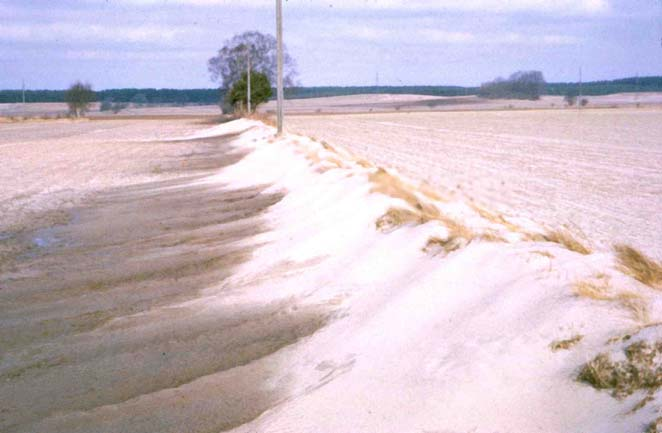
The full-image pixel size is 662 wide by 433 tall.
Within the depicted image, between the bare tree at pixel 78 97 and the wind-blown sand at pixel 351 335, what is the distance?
435 feet

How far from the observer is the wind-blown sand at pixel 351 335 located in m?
4.89

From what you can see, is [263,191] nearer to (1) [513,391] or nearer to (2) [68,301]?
(2) [68,301]

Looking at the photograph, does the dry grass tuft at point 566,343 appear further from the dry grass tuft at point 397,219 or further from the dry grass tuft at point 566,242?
the dry grass tuft at point 397,219

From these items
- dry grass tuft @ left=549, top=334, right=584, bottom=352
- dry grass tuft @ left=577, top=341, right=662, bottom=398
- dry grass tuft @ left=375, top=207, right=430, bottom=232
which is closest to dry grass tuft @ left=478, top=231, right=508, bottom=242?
dry grass tuft @ left=375, top=207, right=430, bottom=232

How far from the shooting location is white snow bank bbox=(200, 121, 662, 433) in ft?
15.5

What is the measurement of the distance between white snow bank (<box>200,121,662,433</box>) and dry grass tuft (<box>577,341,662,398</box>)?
6cm

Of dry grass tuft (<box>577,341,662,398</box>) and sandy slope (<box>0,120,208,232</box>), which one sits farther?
sandy slope (<box>0,120,208,232</box>)

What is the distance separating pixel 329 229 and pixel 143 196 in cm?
819

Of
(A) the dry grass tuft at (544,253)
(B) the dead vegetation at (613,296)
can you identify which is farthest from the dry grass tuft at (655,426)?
(A) the dry grass tuft at (544,253)

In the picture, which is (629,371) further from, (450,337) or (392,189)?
(392,189)

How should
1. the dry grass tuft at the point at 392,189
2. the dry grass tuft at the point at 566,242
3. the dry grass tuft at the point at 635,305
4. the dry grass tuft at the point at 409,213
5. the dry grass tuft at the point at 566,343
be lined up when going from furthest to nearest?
the dry grass tuft at the point at 392,189 < the dry grass tuft at the point at 409,213 < the dry grass tuft at the point at 566,242 < the dry grass tuft at the point at 635,305 < the dry grass tuft at the point at 566,343

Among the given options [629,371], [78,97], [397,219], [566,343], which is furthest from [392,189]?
[78,97]

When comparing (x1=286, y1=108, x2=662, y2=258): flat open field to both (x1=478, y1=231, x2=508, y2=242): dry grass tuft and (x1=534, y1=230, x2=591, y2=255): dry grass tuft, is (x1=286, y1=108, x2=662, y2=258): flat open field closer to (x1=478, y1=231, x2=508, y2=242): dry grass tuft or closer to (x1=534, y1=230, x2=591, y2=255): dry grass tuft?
(x1=534, y1=230, x2=591, y2=255): dry grass tuft

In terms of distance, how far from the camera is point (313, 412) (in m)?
5.27
